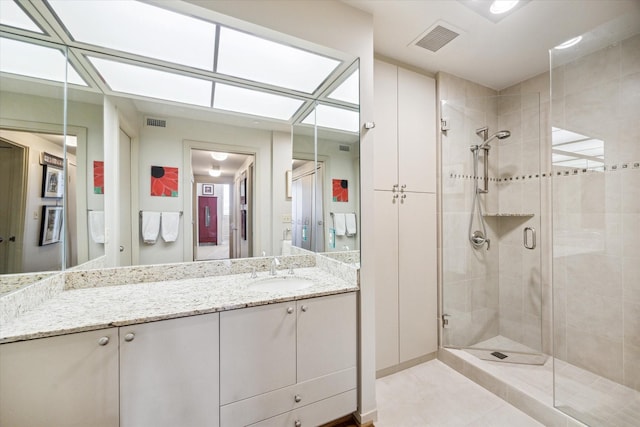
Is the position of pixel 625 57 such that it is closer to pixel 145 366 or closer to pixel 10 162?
pixel 145 366

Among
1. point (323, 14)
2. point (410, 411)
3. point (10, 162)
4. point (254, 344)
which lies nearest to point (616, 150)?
point (323, 14)

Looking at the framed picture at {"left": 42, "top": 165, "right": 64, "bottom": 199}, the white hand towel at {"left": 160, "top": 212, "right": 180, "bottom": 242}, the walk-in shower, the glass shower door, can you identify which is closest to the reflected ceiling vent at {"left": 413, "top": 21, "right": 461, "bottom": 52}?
the glass shower door

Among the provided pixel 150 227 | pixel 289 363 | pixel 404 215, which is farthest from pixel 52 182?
pixel 404 215

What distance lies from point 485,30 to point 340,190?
1.50 meters

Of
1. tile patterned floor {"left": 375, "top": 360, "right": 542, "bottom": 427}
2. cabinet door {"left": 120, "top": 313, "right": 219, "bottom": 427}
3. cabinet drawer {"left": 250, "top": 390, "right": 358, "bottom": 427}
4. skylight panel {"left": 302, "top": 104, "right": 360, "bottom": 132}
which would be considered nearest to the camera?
cabinet door {"left": 120, "top": 313, "right": 219, "bottom": 427}

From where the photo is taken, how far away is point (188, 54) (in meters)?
1.48

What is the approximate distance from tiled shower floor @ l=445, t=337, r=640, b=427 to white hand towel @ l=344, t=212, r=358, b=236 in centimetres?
146

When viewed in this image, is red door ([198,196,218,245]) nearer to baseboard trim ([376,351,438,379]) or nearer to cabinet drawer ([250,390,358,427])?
cabinet drawer ([250,390,358,427])

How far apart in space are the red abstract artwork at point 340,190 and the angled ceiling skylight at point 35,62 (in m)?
1.67

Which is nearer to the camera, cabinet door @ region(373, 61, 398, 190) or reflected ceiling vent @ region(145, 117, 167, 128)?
reflected ceiling vent @ region(145, 117, 167, 128)

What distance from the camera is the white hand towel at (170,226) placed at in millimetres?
1656

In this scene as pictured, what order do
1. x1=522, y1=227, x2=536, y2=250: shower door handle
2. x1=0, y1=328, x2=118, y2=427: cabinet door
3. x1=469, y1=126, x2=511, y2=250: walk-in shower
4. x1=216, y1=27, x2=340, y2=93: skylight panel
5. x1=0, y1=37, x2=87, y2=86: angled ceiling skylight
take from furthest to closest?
x1=469, y1=126, x2=511, y2=250: walk-in shower, x1=522, y1=227, x2=536, y2=250: shower door handle, x1=216, y1=27, x2=340, y2=93: skylight panel, x1=0, y1=37, x2=87, y2=86: angled ceiling skylight, x1=0, y1=328, x2=118, y2=427: cabinet door

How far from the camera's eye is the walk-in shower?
236cm

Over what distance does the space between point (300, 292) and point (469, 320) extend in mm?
1868
